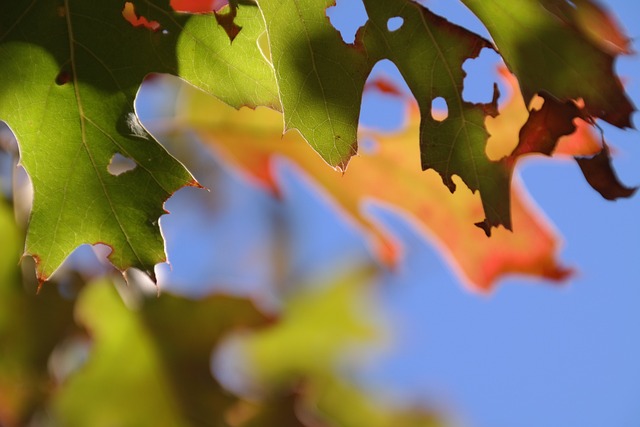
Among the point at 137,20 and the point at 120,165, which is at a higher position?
the point at 137,20

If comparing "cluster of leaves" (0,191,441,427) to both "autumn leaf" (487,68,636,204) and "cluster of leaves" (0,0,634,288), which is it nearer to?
"cluster of leaves" (0,0,634,288)

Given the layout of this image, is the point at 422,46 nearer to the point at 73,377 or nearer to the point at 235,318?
the point at 235,318

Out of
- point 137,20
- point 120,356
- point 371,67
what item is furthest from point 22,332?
point 371,67

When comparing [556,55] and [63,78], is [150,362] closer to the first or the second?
[63,78]

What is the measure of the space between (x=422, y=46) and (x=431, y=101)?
2.1 inches

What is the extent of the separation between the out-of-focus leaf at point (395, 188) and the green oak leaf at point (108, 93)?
0.39m

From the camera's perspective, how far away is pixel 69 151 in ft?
2.68

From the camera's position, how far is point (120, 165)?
32.1 inches

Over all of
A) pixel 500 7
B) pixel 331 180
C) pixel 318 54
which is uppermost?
pixel 500 7

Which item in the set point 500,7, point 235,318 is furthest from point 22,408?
point 500,7

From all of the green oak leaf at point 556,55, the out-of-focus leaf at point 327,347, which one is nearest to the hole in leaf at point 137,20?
the green oak leaf at point 556,55

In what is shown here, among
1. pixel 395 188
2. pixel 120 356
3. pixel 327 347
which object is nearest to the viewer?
pixel 395 188

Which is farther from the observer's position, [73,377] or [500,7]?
[73,377]

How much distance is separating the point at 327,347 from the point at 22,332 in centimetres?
163
